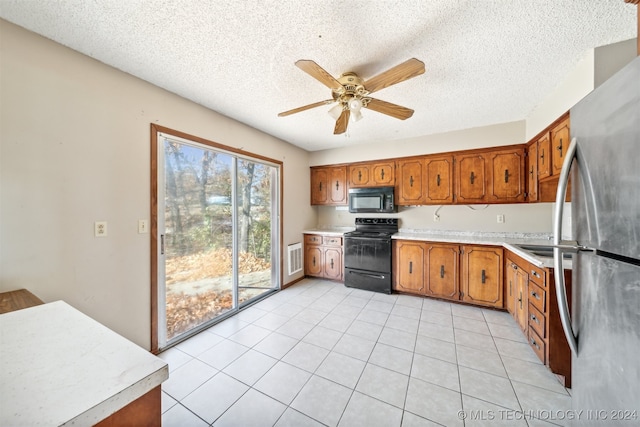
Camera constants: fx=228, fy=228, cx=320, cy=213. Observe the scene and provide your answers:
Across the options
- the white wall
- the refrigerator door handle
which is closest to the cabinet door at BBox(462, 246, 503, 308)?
the refrigerator door handle

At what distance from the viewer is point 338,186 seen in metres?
4.24

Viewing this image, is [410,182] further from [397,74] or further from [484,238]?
[397,74]

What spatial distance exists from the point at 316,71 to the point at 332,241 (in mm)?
2921

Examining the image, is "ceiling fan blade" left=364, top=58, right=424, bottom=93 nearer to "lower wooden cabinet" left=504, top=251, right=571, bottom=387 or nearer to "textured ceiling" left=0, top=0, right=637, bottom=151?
"textured ceiling" left=0, top=0, right=637, bottom=151

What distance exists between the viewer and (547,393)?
1611mm

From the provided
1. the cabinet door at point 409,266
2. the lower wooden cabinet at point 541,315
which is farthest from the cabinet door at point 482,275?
the cabinet door at point 409,266

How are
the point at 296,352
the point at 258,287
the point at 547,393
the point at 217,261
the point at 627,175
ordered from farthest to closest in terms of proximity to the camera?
1. the point at 258,287
2. the point at 217,261
3. the point at 296,352
4. the point at 547,393
5. the point at 627,175

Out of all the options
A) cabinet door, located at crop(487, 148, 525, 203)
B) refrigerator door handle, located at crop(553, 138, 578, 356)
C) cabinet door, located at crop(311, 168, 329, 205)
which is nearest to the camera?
refrigerator door handle, located at crop(553, 138, 578, 356)

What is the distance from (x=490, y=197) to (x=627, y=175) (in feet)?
9.41

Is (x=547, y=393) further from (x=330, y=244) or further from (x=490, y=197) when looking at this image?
(x=330, y=244)

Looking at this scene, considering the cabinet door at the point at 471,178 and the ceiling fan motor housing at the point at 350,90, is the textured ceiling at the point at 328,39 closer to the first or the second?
the ceiling fan motor housing at the point at 350,90

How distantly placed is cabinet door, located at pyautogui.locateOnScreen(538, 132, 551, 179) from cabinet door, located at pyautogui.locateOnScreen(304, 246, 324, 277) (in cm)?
312

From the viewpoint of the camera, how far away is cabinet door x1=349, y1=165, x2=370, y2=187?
3980mm

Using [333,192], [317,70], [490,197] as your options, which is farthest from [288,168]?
[490,197]
